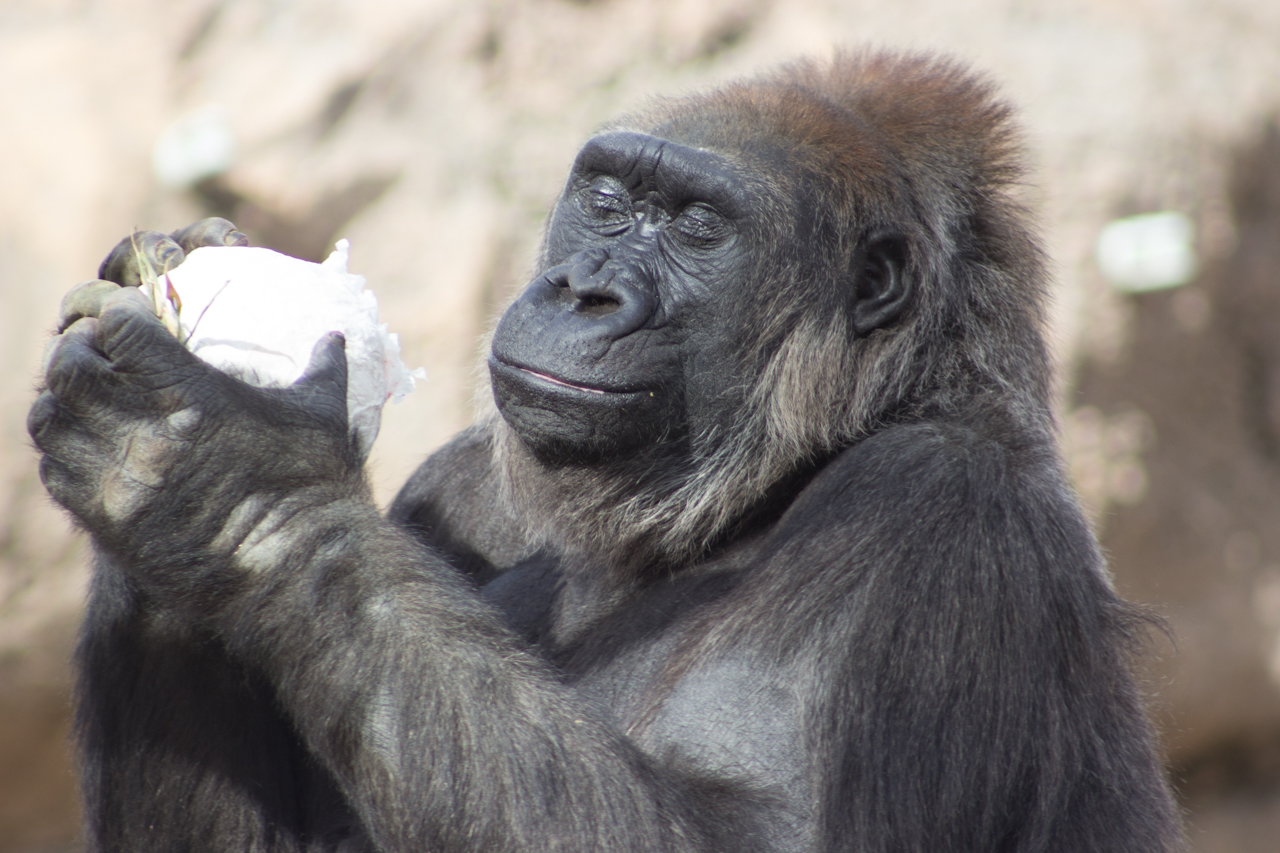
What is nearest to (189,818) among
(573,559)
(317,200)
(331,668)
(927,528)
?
(331,668)

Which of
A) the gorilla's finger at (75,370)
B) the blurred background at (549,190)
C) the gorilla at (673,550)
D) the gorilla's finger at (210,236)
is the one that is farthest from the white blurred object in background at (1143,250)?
the gorilla's finger at (75,370)

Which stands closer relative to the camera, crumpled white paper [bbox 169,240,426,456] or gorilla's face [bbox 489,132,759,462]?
crumpled white paper [bbox 169,240,426,456]

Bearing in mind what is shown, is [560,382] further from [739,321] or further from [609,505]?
[739,321]

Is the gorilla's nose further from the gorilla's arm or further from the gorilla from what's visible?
the gorilla's arm

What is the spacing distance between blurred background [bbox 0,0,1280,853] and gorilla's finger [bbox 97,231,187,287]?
411 centimetres

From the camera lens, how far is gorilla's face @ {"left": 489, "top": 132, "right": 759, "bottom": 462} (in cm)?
292

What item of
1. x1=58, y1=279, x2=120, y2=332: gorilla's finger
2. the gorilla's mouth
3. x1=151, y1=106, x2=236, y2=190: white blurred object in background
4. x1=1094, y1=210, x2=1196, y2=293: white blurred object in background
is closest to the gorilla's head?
Result: the gorilla's mouth

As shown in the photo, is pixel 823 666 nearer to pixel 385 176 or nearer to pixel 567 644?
pixel 567 644

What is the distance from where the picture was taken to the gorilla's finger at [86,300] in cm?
244

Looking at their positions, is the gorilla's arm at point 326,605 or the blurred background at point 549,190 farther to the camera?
the blurred background at point 549,190

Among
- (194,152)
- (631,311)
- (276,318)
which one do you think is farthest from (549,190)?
(276,318)

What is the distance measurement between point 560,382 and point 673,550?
531 mm

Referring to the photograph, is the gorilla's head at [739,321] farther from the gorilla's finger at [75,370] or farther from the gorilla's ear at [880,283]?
the gorilla's finger at [75,370]

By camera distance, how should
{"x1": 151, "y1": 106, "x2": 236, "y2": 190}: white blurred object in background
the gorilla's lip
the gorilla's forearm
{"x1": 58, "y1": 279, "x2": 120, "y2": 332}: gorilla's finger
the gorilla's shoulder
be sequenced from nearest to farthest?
the gorilla's forearm < {"x1": 58, "y1": 279, "x2": 120, "y2": 332}: gorilla's finger < the gorilla's shoulder < the gorilla's lip < {"x1": 151, "y1": 106, "x2": 236, "y2": 190}: white blurred object in background
